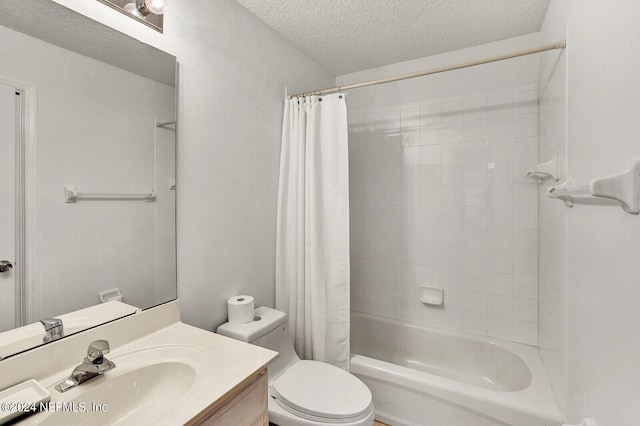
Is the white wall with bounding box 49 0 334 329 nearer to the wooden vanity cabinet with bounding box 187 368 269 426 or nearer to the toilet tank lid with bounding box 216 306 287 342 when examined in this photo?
the toilet tank lid with bounding box 216 306 287 342

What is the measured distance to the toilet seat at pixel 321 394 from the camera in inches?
51.7

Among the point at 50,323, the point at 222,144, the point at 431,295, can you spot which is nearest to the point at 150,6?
the point at 222,144

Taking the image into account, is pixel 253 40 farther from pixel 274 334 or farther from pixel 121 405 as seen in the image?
pixel 121 405

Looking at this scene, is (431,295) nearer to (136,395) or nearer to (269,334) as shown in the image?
(269,334)

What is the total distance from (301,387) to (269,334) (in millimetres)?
309

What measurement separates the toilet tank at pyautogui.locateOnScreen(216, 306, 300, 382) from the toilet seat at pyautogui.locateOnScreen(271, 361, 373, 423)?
100mm

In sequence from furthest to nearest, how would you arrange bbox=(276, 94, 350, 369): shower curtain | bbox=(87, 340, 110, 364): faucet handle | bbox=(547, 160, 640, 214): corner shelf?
1. bbox=(276, 94, 350, 369): shower curtain
2. bbox=(87, 340, 110, 364): faucet handle
3. bbox=(547, 160, 640, 214): corner shelf

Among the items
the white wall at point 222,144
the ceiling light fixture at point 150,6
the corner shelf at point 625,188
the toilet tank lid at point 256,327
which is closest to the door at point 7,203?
the white wall at point 222,144

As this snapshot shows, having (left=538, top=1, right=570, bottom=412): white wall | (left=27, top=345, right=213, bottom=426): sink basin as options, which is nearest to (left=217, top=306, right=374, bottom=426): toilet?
(left=27, top=345, right=213, bottom=426): sink basin

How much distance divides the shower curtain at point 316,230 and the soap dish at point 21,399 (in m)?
1.28

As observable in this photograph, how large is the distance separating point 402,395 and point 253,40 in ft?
7.40

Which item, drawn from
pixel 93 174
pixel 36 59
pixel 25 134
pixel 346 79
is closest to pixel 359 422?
pixel 93 174

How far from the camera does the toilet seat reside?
1312 mm

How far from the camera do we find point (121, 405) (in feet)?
3.10
